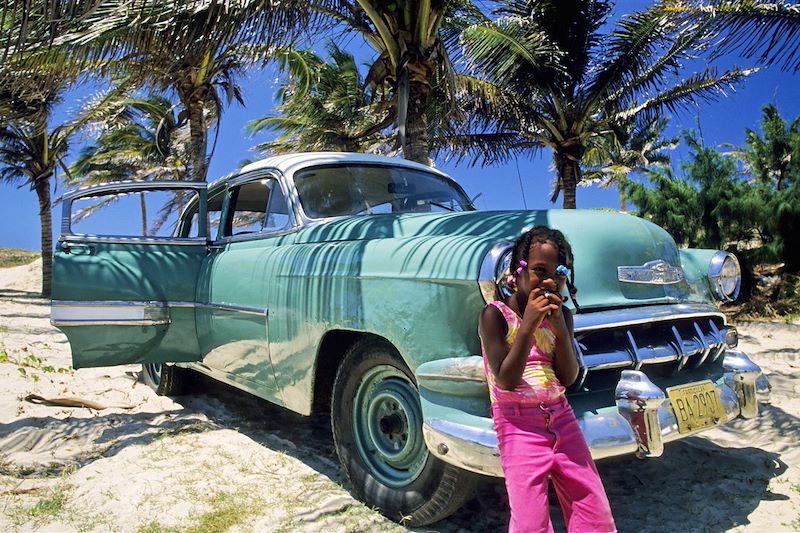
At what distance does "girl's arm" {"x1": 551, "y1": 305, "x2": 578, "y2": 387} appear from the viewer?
1904mm

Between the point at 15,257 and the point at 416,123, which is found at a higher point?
the point at 416,123

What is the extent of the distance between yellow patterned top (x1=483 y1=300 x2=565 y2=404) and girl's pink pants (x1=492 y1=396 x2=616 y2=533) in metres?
0.03

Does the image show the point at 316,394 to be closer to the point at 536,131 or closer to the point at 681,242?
the point at 681,242

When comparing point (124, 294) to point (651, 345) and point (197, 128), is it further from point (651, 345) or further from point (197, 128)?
point (197, 128)

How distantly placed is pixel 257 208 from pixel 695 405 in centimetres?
301

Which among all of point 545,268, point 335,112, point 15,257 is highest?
point 335,112

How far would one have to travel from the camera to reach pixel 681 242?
10.6m

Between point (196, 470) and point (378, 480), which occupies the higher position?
point (378, 480)

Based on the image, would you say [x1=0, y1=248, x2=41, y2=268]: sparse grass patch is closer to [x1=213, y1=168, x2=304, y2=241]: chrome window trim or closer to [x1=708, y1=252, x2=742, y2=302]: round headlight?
[x1=213, y1=168, x2=304, y2=241]: chrome window trim

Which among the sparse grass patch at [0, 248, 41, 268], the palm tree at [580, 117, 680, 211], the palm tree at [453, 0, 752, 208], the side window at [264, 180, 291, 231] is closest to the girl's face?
the side window at [264, 180, 291, 231]

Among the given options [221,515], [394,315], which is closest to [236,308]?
[221,515]

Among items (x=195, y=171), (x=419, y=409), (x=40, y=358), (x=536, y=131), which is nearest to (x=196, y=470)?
(x=419, y=409)

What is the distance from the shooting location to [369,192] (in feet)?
12.3

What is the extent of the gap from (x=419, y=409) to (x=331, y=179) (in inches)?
71.5
